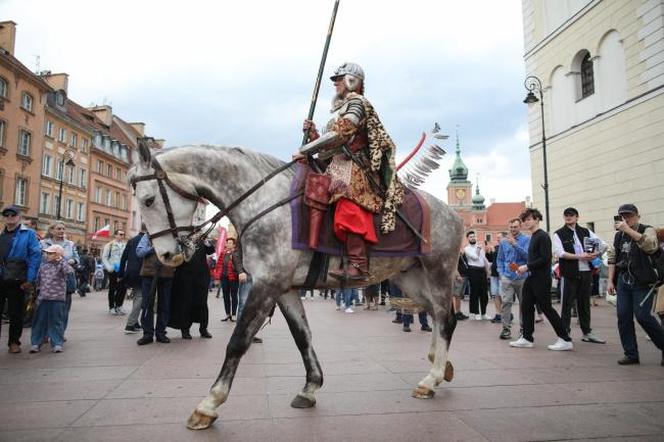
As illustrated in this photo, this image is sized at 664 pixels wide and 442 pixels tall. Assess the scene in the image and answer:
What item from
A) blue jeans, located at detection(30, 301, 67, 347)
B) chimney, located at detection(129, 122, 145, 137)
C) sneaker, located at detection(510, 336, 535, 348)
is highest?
chimney, located at detection(129, 122, 145, 137)

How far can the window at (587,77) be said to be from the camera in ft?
76.2

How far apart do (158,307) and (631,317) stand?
7825 millimetres

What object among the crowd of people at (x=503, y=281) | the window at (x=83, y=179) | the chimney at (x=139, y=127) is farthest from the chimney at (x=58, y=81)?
the crowd of people at (x=503, y=281)

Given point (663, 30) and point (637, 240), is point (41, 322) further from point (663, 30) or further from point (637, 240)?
point (663, 30)

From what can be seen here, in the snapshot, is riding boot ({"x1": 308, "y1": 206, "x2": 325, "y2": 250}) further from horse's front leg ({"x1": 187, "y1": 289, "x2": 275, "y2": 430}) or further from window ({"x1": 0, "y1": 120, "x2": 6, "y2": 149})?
window ({"x1": 0, "y1": 120, "x2": 6, "y2": 149})

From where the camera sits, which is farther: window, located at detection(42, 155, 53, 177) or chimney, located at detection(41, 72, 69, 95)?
chimney, located at detection(41, 72, 69, 95)

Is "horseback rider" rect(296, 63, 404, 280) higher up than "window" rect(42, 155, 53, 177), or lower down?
lower down

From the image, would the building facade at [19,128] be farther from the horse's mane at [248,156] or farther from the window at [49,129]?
the horse's mane at [248,156]

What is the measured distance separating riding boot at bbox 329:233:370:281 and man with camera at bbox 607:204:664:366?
156 inches

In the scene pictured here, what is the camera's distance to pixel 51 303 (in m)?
7.70

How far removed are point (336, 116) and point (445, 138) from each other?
154 inches

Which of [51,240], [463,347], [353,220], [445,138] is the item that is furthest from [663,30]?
[51,240]

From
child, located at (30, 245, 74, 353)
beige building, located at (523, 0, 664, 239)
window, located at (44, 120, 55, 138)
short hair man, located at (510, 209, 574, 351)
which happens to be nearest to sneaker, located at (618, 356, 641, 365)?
short hair man, located at (510, 209, 574, 351)

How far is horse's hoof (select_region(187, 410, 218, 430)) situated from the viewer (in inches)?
148
